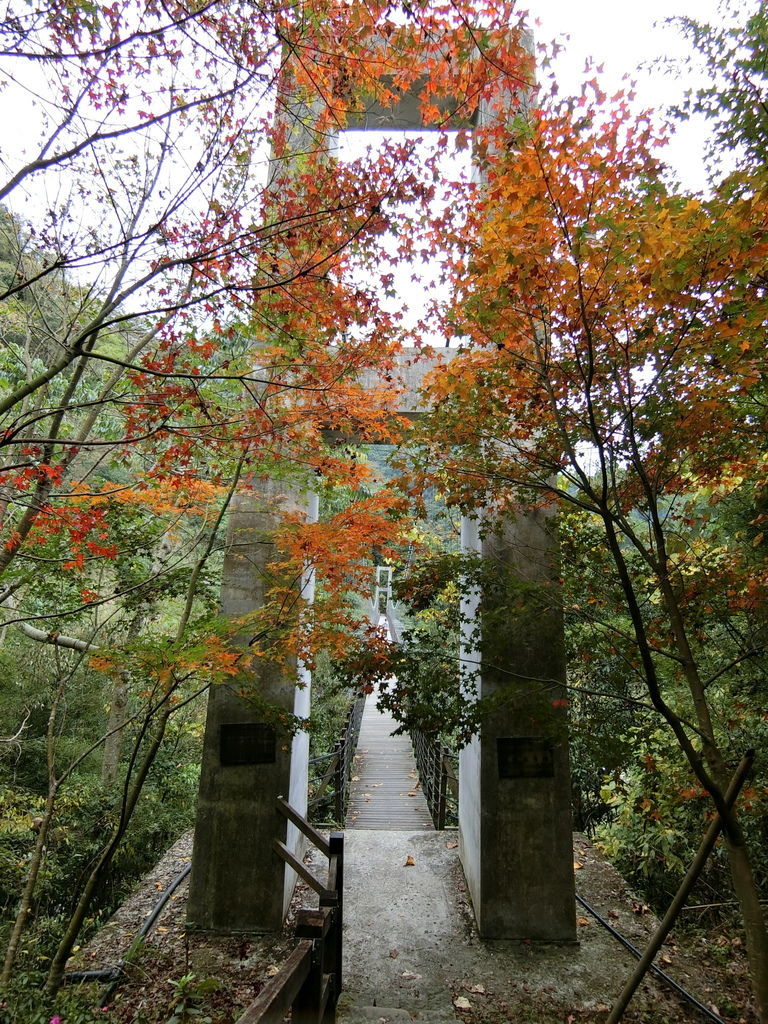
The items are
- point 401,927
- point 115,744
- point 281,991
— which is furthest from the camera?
point 115,744

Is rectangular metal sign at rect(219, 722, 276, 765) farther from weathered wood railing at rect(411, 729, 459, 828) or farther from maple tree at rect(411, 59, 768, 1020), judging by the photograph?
maple tree at rect(411, 59, 768, 1020)

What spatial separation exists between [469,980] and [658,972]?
1.45 meters

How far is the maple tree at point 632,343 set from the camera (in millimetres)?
2738

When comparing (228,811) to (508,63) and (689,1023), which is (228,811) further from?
(508,63)

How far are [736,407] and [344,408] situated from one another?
2995mm

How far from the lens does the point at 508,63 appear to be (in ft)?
10.6

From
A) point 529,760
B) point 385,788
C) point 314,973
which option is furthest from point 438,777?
point 314,973

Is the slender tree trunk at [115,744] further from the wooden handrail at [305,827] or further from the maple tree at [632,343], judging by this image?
the maple tree at [632,343]

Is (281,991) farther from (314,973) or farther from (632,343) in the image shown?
(632,343)

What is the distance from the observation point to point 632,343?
3176 millimetres

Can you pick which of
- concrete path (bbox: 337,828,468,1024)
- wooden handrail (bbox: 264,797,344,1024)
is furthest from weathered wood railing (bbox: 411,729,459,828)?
wooden handrail (bbox: 264,797,344,1024)

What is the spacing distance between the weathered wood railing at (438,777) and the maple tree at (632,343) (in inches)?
139

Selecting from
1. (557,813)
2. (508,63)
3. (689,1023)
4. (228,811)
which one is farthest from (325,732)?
(508,63)

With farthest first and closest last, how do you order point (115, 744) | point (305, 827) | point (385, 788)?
point (385, 788)
point (115, 744)
point (305, 827)
